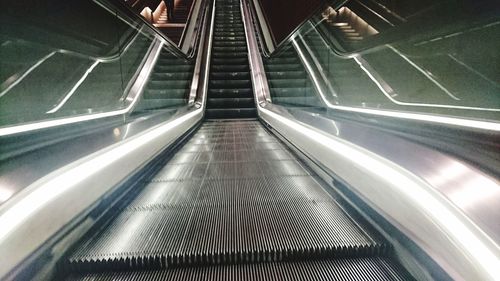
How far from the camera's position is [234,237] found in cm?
168

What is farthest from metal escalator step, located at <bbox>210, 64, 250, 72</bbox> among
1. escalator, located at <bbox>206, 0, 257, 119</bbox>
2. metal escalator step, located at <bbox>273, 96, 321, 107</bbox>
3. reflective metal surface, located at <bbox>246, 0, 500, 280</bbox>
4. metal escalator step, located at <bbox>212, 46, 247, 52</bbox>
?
reflective metal surface, located at <bbox>246, 0, 500, 280</bbox>

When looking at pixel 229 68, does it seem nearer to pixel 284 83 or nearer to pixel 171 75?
pixel 284 83

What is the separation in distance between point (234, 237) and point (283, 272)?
12.5 inches

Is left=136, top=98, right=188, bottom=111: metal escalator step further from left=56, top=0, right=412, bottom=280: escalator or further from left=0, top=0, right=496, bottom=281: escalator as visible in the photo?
left=56, top=0, right=412, bottom=280: escalator

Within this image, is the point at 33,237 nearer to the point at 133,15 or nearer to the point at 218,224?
the point at 218,224

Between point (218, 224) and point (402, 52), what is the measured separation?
3.45 m

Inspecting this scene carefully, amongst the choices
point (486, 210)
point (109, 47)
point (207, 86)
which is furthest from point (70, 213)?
point (207, 86)

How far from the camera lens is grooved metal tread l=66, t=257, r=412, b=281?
141 centimetres

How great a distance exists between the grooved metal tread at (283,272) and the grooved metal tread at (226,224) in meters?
0.04

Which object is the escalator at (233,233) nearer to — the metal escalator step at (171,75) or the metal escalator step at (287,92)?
the metal escalator step at (171,75)

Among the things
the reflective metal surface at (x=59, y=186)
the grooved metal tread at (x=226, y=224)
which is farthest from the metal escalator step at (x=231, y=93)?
the reflective metal surface at (x=59, y=186)

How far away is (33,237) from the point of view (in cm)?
123

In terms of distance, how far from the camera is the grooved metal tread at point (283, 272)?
1.41m

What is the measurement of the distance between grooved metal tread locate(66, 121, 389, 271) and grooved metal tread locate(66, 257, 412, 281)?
0.12 feet
